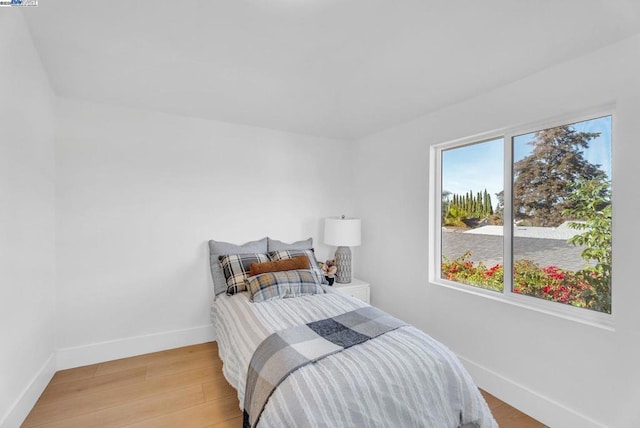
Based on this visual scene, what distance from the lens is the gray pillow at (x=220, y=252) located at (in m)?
2.87

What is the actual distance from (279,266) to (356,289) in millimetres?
1078

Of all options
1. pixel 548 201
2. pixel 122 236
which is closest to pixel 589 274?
pixel 548 201

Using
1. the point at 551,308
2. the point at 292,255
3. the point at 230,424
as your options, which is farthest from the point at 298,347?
the point at 551,308

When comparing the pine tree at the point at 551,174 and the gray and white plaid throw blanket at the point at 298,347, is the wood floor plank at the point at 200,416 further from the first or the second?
the pine tree at the point at 551,174

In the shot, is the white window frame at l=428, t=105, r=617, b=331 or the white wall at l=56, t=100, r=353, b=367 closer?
the white window frame at l=428, t=105, r=617, b=331

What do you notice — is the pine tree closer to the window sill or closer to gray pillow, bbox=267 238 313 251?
the window sill

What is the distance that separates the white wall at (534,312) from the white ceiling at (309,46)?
17 centimetres

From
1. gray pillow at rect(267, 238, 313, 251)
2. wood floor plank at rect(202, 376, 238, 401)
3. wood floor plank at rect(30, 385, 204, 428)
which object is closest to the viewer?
wood floor plank at rect(30, 385, 204, 428)

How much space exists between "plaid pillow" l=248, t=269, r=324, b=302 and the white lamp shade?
29.8 inches

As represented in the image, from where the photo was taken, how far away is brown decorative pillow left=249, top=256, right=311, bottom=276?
2.67 metres

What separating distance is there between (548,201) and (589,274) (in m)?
0.52

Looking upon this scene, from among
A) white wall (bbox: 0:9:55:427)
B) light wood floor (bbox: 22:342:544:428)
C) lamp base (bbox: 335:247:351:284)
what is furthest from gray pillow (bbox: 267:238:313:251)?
white wall (bbox: 0:9:55:427)

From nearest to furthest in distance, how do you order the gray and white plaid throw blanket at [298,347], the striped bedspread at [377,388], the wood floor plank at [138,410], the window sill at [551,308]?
the striped bedspread at [377,388], the gray and white plaid throw blanket at [298,347], the window sill at [551,308], the wood floor plank at [138,410]

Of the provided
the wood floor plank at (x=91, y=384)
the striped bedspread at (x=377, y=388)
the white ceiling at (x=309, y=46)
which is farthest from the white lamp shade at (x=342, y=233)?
the wood floor plank at (x=91, y=384)
